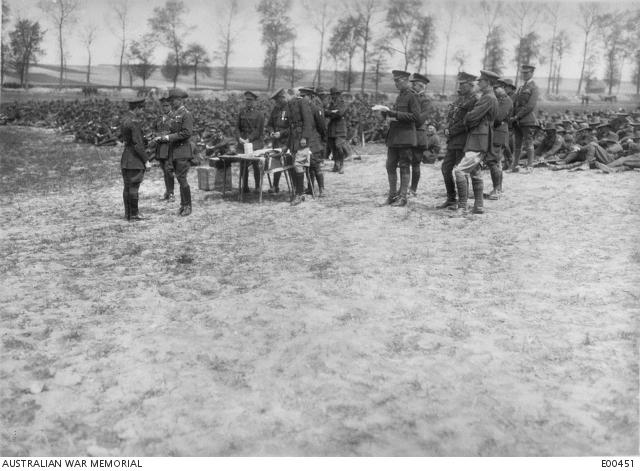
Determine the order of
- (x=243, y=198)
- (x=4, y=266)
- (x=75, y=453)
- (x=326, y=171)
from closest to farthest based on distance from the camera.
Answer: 1. (x=75, y=453)
2. (x=4, y=266)
3. (x=243, y=198)
4. (x=326, y=171)

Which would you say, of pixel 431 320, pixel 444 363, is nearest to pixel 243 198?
pixel 431 320

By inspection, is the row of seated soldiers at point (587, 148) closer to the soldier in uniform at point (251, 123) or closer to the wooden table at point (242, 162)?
the soldier in uniform at point (251, 123)

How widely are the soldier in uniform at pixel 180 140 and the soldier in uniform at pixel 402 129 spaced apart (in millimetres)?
2839

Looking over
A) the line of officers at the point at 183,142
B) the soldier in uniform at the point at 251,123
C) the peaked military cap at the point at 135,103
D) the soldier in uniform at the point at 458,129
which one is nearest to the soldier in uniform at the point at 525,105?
the soldier in uniform at the point at 458,129

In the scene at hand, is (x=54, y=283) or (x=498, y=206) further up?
(x=498, y=206)

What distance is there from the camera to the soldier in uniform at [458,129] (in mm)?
8141

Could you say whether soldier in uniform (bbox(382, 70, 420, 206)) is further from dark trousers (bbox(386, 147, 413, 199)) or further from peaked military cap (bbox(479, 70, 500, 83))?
peaked military cap (bbox(479, 70, 500, 83))

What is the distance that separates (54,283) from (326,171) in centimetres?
824

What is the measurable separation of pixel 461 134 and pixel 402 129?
840 millimetres

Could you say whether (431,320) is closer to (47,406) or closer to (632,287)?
(632,287)

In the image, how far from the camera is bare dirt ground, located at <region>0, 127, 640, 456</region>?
10.6 ft

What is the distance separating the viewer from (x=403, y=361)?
3.98m

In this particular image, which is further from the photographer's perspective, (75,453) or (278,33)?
(278,33)

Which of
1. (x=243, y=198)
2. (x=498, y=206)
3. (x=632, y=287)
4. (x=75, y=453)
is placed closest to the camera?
(x=75, y=453)
